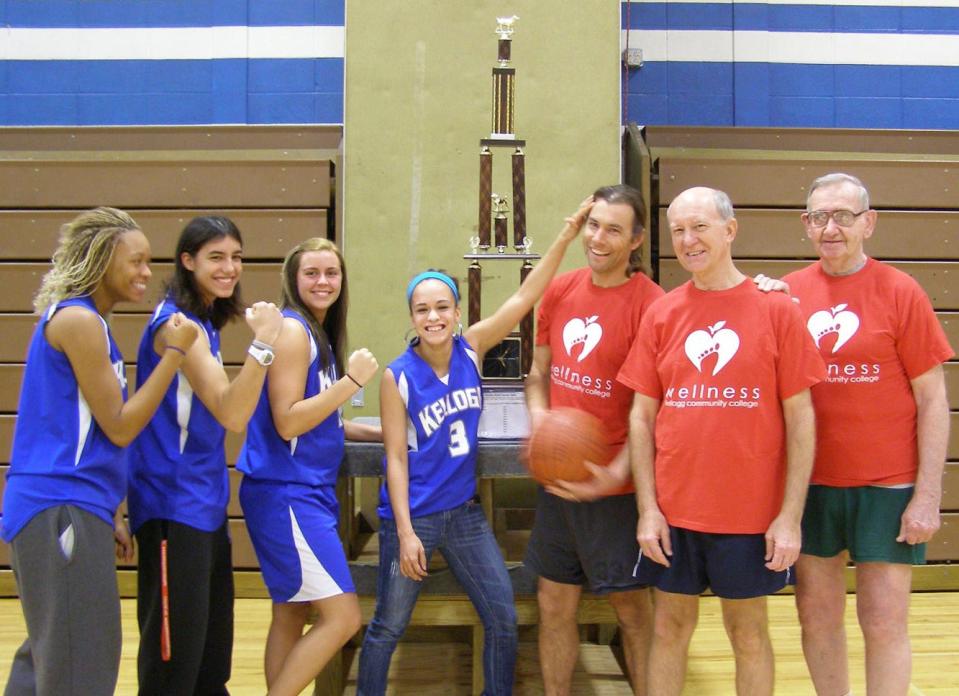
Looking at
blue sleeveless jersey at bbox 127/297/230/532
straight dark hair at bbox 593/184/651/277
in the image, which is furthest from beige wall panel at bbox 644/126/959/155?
blue sleeveless jersey at bbox 127/297/230/532

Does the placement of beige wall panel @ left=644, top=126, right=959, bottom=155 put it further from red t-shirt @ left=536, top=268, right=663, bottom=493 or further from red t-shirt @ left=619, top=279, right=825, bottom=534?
red t-shirt @ left=619, top=279, right=825, bottom=534

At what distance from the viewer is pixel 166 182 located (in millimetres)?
5102

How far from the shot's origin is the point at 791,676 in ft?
11.9

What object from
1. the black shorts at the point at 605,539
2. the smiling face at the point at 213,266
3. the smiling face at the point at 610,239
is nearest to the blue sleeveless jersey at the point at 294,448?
the smiling face at the point at 213,266

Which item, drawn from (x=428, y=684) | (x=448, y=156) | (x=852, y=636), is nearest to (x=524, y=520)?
(x=428, y=684)

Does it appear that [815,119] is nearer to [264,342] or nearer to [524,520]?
[524,520]

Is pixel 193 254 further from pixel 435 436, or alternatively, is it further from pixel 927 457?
pixel 927 457

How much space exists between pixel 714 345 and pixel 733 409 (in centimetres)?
17

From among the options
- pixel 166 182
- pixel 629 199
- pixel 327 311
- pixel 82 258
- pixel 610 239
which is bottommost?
pixel 327 311

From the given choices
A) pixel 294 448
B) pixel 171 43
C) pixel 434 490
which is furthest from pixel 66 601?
pixel 171 43

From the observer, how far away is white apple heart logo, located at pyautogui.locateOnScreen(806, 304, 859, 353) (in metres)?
2.55

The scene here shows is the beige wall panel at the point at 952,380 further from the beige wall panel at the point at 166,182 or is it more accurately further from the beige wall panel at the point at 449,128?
the beige wall panel at the point at 166,182

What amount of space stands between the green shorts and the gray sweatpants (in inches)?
76.4

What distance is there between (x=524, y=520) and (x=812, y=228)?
2485 mm
